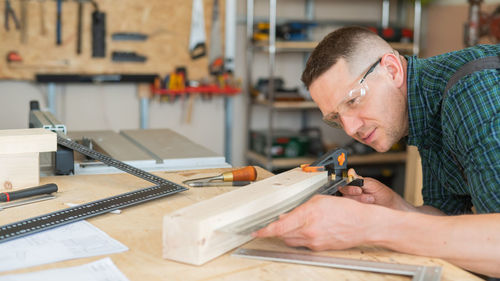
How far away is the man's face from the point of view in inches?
62.7

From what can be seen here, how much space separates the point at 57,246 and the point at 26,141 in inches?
22.7

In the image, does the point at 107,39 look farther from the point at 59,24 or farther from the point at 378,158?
the point at 378,158

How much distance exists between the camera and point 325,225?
3.92 ft

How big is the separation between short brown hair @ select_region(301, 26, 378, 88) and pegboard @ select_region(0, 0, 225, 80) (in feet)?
9.91

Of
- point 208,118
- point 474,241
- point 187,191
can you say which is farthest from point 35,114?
point 208,118

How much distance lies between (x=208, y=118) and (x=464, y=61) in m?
3.56

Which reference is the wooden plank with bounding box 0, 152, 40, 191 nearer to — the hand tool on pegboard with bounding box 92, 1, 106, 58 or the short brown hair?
the short brown hair

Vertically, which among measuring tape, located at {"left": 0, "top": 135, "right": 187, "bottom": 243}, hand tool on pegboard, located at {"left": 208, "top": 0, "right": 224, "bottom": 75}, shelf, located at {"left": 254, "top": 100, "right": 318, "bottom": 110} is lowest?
measuring tape, located at {"left": 0, "top": 135, "right": 187, "bottom": 243}

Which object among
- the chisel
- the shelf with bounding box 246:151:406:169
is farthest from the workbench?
the shelf with bounding box 246:151:406:169

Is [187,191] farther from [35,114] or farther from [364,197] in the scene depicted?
[35,114]

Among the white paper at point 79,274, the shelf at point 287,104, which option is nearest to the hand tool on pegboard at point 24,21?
the shelf at point 287,104

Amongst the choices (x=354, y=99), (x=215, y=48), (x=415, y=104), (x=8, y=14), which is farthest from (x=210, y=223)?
(x=215, y=48)

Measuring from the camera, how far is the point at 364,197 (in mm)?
1723

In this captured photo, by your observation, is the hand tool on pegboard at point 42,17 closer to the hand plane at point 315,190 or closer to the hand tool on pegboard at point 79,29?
the hand tool on pegboard at point 79,29
